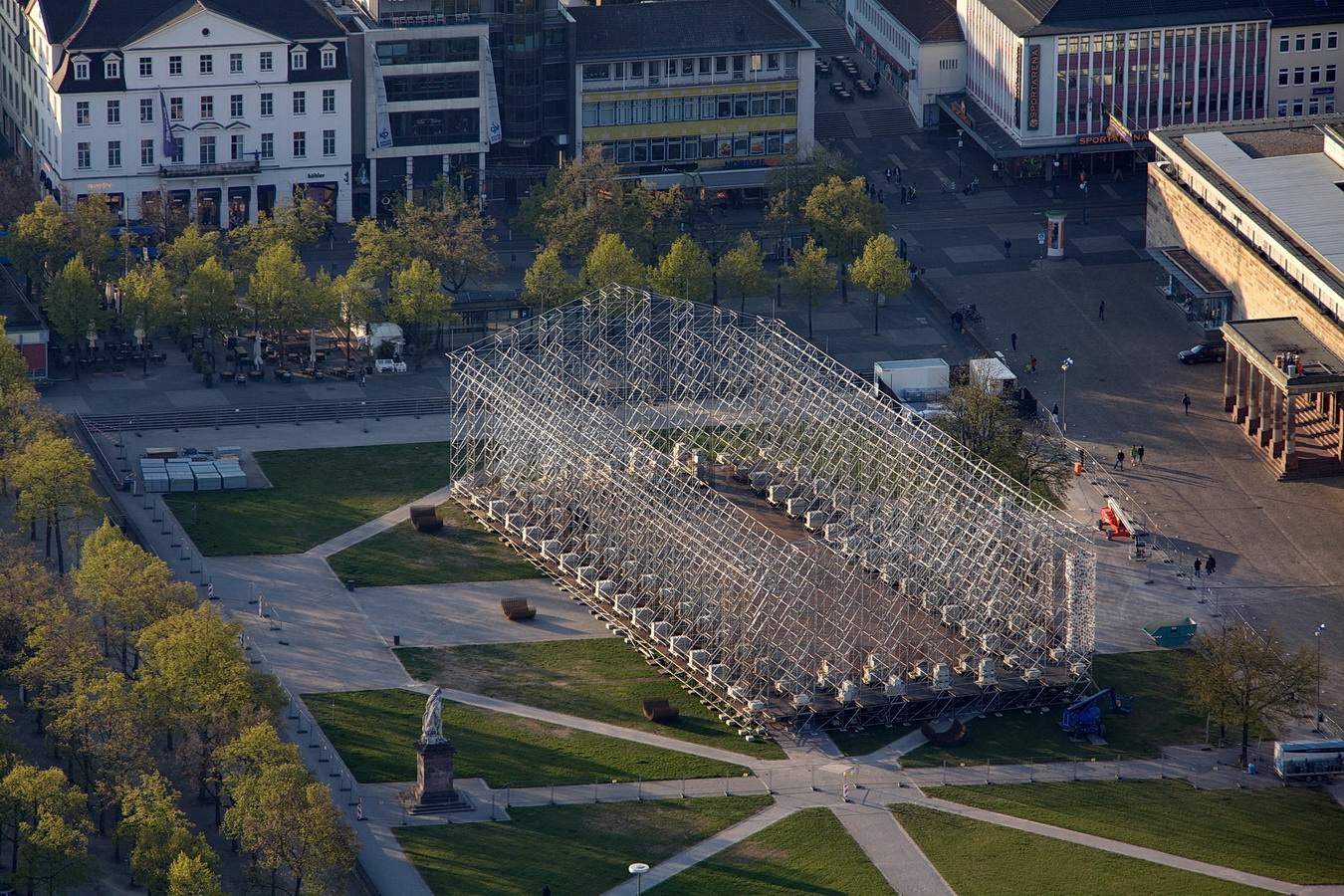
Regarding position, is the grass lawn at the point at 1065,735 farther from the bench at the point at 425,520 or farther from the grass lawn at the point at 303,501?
the grass lawn at the point at 303,501

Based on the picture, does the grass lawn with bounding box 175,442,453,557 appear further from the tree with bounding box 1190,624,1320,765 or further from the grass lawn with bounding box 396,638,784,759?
the tree with bounding box 1190,624,1320,765

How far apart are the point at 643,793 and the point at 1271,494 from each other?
6529 cm

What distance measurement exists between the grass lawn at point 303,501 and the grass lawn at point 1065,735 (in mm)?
46224

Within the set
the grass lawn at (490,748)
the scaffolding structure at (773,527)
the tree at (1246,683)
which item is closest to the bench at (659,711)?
the grass lawn at (490,748)

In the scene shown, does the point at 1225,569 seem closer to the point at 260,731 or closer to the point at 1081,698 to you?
the point at 1081,698

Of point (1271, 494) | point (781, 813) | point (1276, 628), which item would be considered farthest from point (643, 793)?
point (1271, 494)

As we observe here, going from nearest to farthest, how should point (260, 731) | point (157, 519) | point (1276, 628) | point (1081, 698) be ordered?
point (260, 731)
point (1081, 698)
point (1276, 628)
point (157, 519)

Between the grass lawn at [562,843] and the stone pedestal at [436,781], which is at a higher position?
the stone pedestal at [436,781]

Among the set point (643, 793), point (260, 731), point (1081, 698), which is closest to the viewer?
point (260, 731)

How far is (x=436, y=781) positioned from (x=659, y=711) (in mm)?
16622

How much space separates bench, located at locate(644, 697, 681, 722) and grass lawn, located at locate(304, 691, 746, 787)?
3.05 m

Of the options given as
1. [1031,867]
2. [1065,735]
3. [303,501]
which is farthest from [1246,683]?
[303,501]

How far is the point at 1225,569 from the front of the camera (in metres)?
183

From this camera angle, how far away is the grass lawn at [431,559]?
180 metres
